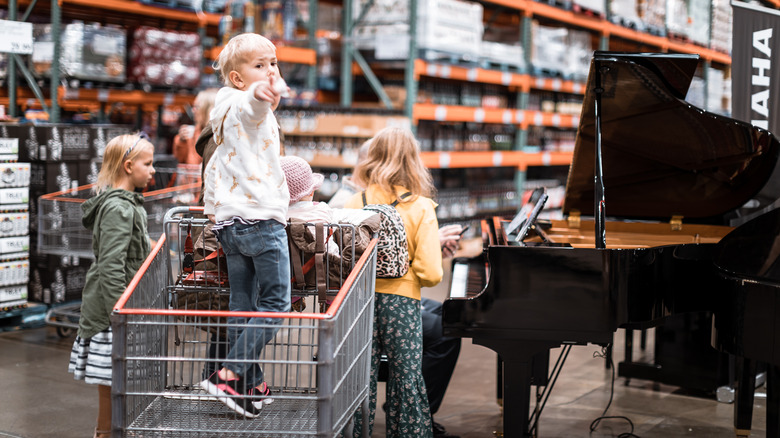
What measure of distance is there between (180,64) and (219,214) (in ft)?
17.4

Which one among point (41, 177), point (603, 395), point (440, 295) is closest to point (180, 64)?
point (41, 177)

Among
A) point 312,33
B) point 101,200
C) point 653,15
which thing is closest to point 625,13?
point 653,15

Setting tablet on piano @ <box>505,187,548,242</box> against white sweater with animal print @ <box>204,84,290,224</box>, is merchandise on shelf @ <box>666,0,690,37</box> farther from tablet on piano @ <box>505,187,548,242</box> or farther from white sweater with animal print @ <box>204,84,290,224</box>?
white sweater with animal print @ <box>204,84,290,224</box>

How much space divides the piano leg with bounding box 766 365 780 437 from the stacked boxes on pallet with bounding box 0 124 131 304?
4599mm

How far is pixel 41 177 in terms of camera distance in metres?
5.94

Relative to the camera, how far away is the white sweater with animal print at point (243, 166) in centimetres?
255

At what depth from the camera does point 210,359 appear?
7.66 feet

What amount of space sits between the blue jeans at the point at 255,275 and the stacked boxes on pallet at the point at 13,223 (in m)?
3.58

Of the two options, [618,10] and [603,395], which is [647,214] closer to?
[603,395]

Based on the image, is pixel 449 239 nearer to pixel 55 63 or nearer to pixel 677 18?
pixel 55 63

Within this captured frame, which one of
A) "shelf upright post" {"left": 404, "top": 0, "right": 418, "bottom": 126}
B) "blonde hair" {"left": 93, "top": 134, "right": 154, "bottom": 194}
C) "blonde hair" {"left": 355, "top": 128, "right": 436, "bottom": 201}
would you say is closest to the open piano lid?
"blonde hair" {"left": 355, "top": 128, "right": 436, "bottom": 201}

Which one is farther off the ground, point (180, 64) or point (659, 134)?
point (180, 64)

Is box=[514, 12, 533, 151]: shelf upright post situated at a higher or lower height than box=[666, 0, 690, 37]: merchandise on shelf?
lower

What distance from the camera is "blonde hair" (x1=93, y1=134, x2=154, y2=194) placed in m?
3.72
